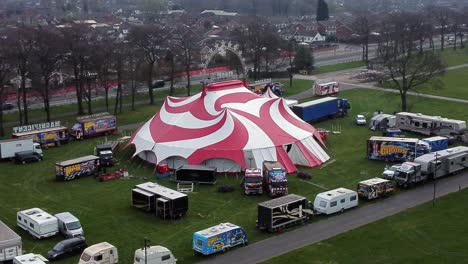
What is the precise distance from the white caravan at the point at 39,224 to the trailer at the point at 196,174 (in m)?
8.79

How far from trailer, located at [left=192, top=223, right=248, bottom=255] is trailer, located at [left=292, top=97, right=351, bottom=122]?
2479 centimetres

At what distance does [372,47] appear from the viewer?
358 ft

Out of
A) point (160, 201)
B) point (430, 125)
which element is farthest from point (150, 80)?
point (160, 201)

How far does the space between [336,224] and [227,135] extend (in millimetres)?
10573

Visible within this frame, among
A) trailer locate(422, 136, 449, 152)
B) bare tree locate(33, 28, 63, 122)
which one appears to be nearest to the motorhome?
trailer locate(422, 136, 449, 152)

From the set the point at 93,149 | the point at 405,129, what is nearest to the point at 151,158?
the point at 93,149

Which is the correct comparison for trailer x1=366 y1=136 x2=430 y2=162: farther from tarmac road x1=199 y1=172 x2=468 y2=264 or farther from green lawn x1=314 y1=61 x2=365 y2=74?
green lawn x1=314 y1=61 x2=365 y2=74

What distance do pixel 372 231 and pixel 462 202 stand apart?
639 centimetres

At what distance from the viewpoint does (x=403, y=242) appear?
2698cm

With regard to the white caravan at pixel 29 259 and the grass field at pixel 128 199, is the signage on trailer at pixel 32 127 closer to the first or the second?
the grass field at pixel 128 199

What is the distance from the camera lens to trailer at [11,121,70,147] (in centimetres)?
4494

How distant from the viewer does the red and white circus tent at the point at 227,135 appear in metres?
36.8

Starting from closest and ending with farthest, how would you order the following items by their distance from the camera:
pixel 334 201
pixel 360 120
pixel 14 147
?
pixel 334 201 < pixel 14 147 < pixel 360 120

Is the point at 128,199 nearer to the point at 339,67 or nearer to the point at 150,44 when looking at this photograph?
the point at 150,44
